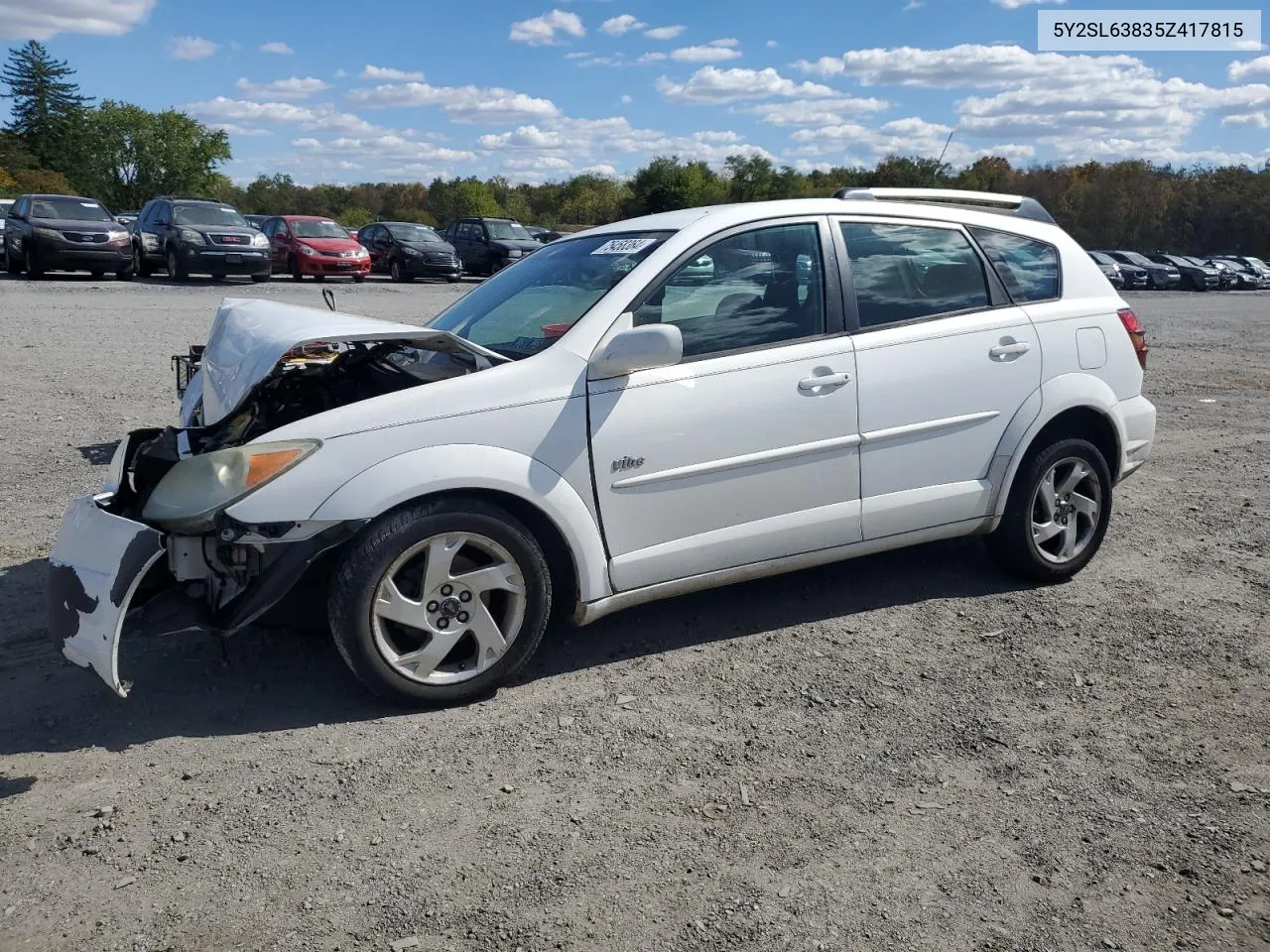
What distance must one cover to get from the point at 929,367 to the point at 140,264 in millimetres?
24149

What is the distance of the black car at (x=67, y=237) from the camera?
23078 millimetres

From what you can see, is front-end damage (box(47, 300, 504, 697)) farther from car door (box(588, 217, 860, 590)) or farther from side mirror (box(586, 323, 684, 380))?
car door (box(588, 217, 860, 590))

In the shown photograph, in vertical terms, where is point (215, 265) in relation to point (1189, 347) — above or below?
above

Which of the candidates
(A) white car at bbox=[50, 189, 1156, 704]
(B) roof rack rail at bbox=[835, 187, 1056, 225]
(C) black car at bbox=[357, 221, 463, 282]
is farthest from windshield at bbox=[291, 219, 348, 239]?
(B) roof rack rail at bbox=[835, 187, 1056, 225]

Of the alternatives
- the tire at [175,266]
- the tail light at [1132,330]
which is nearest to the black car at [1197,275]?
the tire at [175,266]

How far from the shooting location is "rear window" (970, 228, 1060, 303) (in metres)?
5.23

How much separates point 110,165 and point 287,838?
94565 millimetres

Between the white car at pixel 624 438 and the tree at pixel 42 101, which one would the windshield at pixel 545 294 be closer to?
the white car at pixel 624 438

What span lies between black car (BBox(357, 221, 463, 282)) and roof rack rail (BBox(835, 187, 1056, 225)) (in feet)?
80.8

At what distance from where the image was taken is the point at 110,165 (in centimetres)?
8562

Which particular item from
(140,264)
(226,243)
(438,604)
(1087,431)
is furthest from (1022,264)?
(140,264)

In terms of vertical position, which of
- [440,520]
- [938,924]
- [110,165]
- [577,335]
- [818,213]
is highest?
[110,165]

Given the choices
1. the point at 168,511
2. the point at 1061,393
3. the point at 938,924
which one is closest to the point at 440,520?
the point at 168,511

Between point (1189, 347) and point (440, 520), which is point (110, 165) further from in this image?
point (440, 520)
